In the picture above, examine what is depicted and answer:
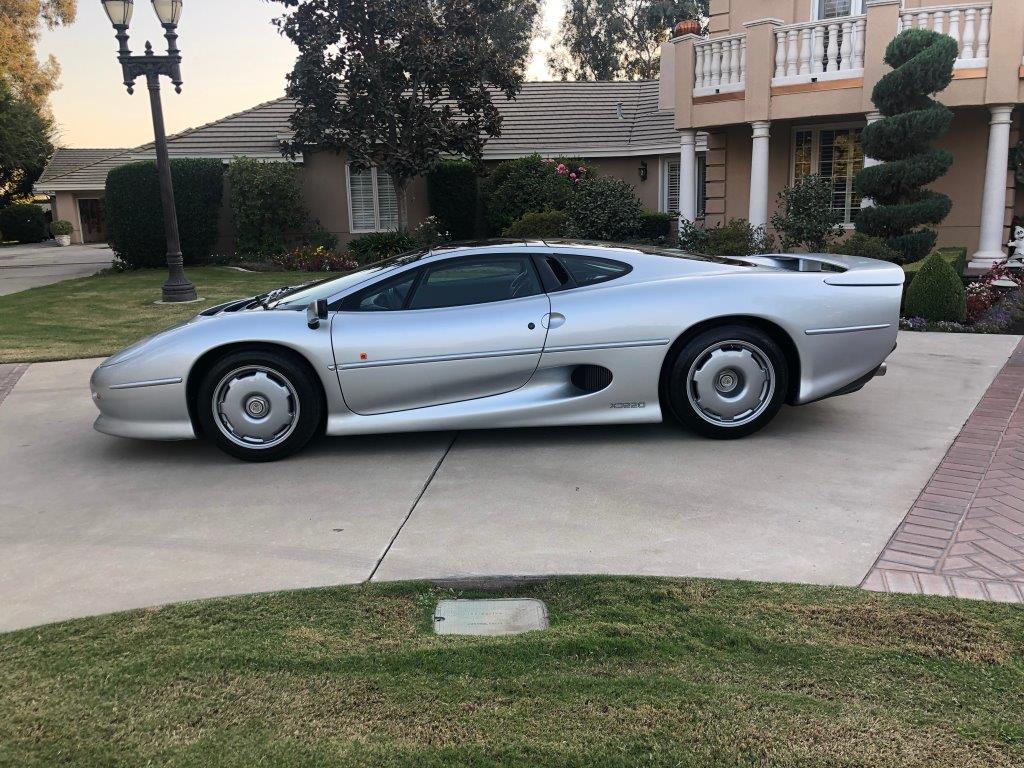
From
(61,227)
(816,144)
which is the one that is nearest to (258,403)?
(816,144)

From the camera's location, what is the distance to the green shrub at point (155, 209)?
19047 mm

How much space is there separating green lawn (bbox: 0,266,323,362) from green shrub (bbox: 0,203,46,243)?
950 inches

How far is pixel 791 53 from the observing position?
14188 mm

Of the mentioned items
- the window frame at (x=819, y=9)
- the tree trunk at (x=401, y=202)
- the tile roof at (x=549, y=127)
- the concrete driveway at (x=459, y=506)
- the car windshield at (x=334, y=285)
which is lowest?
the concrete driveway at (x=459, y=506)

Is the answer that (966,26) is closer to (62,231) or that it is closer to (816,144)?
(816,144)

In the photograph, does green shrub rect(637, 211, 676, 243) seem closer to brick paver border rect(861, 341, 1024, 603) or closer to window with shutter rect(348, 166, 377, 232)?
window with shutter rect(348, 166, 377, 232)

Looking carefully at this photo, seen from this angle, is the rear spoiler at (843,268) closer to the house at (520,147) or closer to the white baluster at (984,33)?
the white baluster at (984,33)

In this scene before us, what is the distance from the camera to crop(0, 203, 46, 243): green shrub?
39.2 metres

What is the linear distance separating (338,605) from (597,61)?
1742 inches

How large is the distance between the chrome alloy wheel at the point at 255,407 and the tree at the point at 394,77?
13.5 metres

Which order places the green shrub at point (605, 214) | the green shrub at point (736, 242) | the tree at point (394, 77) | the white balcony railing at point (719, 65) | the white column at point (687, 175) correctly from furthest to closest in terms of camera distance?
the tree at point (394, 77) → the white column at point (687, 175) → the green shrub at point (605, 214) → the white balcony railing at point (719, 65) → the green shrub at point (736, 242)

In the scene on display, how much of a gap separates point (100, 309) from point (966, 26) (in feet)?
43.1

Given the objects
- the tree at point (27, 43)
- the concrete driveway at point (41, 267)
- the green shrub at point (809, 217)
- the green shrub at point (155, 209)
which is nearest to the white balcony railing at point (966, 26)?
the green shrub at point (809, 217)

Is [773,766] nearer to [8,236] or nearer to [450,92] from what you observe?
[450,92]
